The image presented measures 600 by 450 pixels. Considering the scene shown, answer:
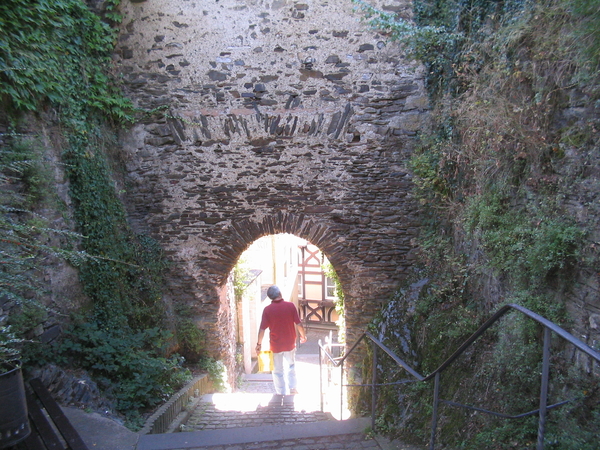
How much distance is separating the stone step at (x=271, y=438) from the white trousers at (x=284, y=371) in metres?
2.15

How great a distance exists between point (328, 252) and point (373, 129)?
1713 mm

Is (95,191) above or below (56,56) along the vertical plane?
below

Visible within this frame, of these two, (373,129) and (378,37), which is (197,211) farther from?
(378,37)

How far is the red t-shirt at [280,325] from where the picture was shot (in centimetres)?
576

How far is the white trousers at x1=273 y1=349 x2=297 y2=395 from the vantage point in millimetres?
5991

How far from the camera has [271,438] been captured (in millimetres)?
3570

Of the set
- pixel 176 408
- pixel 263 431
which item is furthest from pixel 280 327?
pixel 263 431

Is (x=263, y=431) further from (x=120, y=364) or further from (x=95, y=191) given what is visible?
(x=95, y=191)

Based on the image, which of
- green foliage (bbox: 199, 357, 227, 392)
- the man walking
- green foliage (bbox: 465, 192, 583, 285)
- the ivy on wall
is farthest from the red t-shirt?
green foliage (bbox: 465, 192, 583, 285)

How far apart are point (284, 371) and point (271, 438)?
2.53m

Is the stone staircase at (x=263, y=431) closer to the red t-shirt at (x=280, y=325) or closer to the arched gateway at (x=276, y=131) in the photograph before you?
the red t-shirt at (x=280, y=325)

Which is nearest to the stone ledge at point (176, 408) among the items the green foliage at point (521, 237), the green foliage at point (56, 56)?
the green foliage at point (56, 56)

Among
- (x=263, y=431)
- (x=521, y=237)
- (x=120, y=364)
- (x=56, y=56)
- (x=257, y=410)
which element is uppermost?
(x=56, y=56)

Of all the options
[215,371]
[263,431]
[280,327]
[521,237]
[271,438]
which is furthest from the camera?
[215,371]
